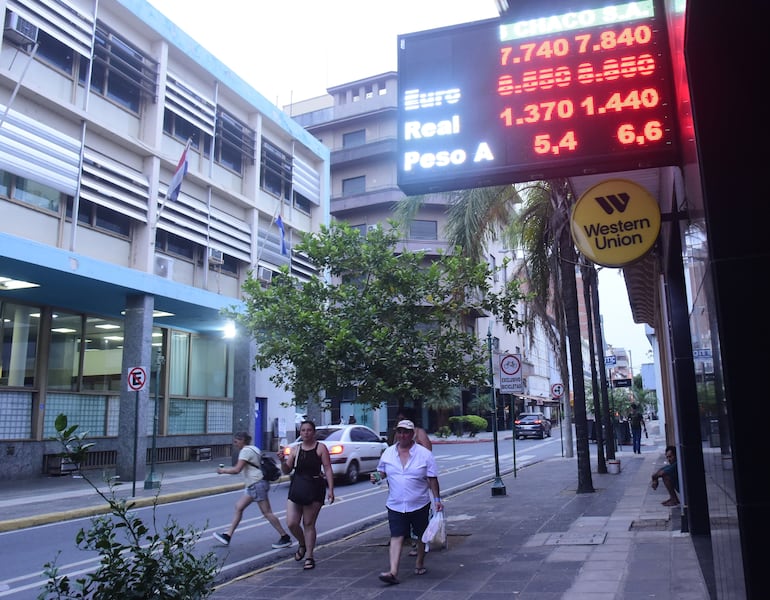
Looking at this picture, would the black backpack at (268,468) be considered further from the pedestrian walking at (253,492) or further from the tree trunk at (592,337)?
the tree trunk at (592,337)

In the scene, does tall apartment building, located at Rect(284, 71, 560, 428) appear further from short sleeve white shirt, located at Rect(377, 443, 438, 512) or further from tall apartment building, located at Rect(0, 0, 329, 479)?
short sleeve white shirt, located at Rect(377, 443, 438, 512)

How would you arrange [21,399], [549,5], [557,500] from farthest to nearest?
[21,399]
[557,500]
[549,5]

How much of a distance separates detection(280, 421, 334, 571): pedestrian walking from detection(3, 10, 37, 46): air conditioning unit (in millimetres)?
14407

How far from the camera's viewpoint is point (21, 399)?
21.0 m

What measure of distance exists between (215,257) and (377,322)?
16.2 m

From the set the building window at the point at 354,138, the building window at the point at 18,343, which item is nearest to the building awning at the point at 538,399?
the building window at the point at 354,138

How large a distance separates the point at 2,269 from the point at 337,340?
1172 centimetres

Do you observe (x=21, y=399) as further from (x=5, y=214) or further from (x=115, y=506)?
(x=115, y=506)

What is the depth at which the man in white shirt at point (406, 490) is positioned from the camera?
747 centimetres

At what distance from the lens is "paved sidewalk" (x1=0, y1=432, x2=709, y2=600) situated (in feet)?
22.5

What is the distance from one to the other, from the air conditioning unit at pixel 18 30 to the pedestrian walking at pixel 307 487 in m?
14.4

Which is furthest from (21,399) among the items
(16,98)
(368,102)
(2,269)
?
(368,102)

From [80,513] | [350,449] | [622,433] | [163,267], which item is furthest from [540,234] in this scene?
[622,433]

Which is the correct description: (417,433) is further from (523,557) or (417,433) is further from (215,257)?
(215,257)
